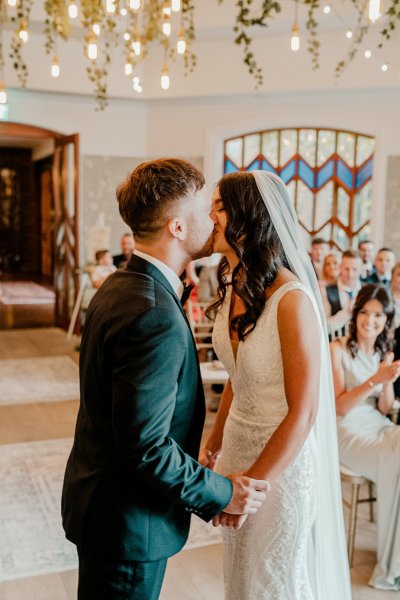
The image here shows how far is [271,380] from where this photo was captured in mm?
1933

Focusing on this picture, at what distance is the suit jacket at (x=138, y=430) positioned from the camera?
1.40 m

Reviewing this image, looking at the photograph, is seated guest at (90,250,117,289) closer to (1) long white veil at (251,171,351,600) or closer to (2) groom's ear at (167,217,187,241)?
(1) long white veil at (251,171,351,600)

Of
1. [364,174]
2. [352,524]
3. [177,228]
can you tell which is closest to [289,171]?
[364,174]

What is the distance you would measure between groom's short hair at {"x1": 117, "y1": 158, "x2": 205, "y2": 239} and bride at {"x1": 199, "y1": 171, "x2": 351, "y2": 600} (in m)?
0.36

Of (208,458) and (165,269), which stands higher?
(165,269)

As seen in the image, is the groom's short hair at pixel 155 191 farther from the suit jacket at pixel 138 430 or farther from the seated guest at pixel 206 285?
the seated guest at pixel 206 285

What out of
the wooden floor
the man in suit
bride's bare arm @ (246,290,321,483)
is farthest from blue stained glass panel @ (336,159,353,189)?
the man in suit

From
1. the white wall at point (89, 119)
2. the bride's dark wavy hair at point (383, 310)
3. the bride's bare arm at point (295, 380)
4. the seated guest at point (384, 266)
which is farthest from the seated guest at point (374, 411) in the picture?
the white wall at point (89, 119)

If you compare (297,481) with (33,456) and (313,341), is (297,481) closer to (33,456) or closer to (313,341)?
(313,341)

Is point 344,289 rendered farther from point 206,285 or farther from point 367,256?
point 206,285

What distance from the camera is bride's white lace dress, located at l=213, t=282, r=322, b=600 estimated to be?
1920 millimetres

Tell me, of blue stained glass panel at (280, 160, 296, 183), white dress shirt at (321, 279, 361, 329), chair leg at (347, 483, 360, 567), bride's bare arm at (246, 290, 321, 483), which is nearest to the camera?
bride's bare arm at (246, 290, 321, 483)

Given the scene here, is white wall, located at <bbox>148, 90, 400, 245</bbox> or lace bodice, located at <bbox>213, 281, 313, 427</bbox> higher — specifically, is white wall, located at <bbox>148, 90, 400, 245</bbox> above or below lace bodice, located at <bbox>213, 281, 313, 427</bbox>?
above

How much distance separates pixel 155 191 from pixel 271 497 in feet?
3.29
